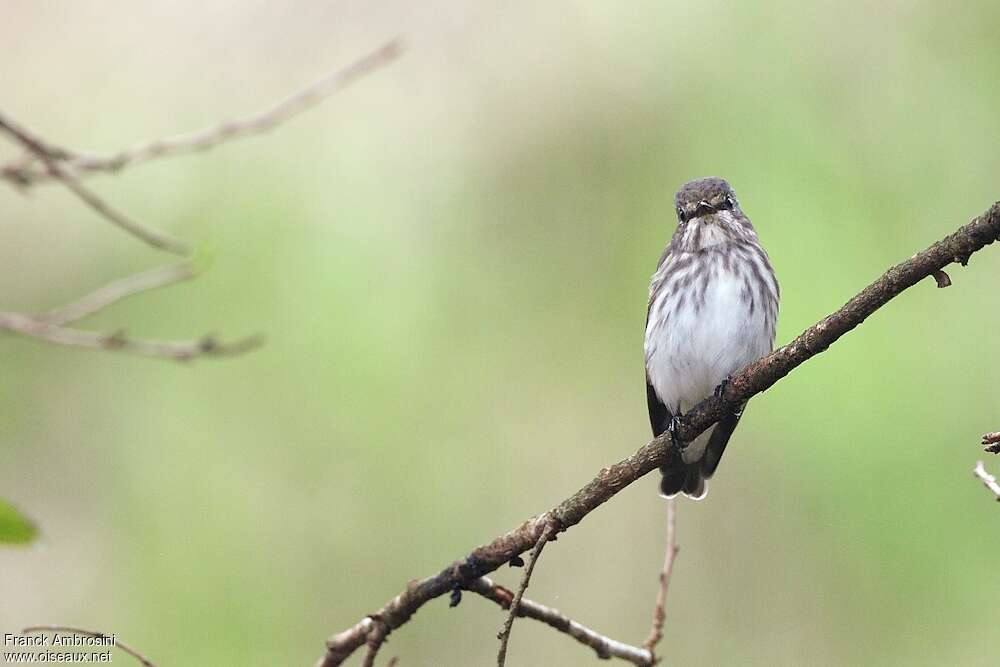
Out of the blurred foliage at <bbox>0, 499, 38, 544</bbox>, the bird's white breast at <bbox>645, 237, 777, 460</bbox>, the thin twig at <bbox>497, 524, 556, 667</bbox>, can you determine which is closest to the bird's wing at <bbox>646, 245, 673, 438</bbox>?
the bird's white breast at <bbox>645, 237, 777, 460</bbox>

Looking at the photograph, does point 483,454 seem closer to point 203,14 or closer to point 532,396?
point 532,396

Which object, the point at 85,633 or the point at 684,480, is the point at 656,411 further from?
the point at 85,633

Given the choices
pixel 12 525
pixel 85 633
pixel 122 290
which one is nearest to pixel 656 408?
pixel 122 290

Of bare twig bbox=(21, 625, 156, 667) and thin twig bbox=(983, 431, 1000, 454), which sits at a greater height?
thin twig bbox=(983, 431, 1000, 454)

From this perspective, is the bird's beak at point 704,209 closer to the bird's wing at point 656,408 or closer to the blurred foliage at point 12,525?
the bird's wing at point 656,408

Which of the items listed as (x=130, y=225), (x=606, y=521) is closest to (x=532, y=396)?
(x=606, y=521)

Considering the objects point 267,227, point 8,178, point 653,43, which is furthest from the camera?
point 653,43

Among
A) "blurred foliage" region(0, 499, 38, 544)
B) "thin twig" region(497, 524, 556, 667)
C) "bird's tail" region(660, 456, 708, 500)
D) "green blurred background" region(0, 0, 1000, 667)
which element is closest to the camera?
"blurred foliage" region(0, 499, 38, 544)

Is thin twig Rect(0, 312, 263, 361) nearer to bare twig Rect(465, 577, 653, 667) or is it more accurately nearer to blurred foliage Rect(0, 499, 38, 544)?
blurred foliage Rect(0, 499, 38, 544)
